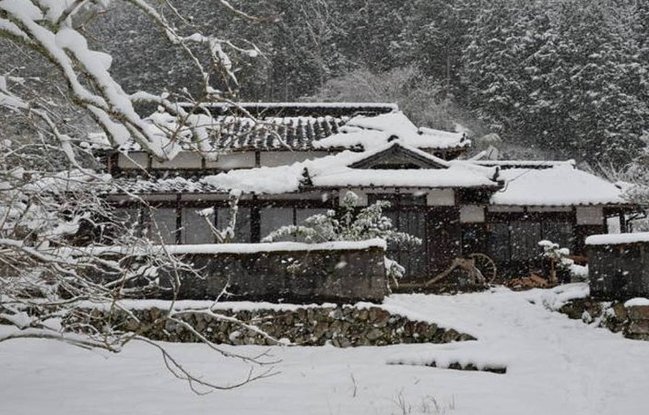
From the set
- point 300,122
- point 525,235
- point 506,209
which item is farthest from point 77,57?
point 300,122

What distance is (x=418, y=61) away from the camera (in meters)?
38.6

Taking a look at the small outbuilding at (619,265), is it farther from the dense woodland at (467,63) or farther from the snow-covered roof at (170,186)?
the dense woodland at (467,63)

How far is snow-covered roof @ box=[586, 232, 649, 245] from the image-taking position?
31.2ft

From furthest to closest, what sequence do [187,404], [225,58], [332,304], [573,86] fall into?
1. [573,86]
2. [332,304]
3. [187,404]
4. [225,58]

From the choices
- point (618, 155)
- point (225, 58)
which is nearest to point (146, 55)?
point (618, 155)

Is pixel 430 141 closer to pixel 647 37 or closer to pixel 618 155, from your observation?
pixel 618 155

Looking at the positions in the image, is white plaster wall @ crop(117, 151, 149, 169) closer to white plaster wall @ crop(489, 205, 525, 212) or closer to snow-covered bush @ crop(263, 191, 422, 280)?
snow-covered bush @ crop(263, 191, 422, 280)

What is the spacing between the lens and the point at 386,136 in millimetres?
18062

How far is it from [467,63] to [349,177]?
25.5 metres

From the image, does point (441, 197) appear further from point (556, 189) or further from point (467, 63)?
point (467, 63)

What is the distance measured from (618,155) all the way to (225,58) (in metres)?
32.7

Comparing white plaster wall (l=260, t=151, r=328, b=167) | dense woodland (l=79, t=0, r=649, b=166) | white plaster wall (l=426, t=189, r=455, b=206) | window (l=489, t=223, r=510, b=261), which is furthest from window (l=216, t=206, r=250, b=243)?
dense woodland (l=79, t=0, r=649, b=166)

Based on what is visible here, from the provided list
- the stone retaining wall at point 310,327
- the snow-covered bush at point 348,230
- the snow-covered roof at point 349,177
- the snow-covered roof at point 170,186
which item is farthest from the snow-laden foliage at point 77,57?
the snow-covered roof at point 170,186

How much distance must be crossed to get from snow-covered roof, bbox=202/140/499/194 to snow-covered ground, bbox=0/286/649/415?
18.2 feet
